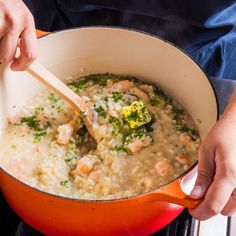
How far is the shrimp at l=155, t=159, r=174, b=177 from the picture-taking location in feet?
3.15

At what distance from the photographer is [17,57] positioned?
960 mm

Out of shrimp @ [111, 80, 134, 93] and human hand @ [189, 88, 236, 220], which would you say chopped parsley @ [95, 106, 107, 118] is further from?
human hand @ [189, 88, 236, 220]

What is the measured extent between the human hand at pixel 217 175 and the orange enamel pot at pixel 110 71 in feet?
0.09

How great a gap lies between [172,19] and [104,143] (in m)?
0.40

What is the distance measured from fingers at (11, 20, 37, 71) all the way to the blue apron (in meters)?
0.36

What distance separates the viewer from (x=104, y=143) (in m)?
1.04

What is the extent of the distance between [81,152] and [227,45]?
562 millimetres

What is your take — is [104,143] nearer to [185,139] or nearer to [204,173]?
[185,139]

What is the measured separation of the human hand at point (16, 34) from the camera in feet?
2.97

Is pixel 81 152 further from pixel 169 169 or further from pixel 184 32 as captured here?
pixel 184 32

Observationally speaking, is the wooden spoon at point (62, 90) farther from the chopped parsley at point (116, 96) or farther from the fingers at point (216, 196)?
the fingers at point (216, 196)

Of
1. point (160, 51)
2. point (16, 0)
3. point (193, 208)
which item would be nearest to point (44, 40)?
point (16, 0)

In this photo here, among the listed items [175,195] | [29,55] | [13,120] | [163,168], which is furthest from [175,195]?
[13,120]

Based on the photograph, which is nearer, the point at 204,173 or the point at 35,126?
the point at 204,173
